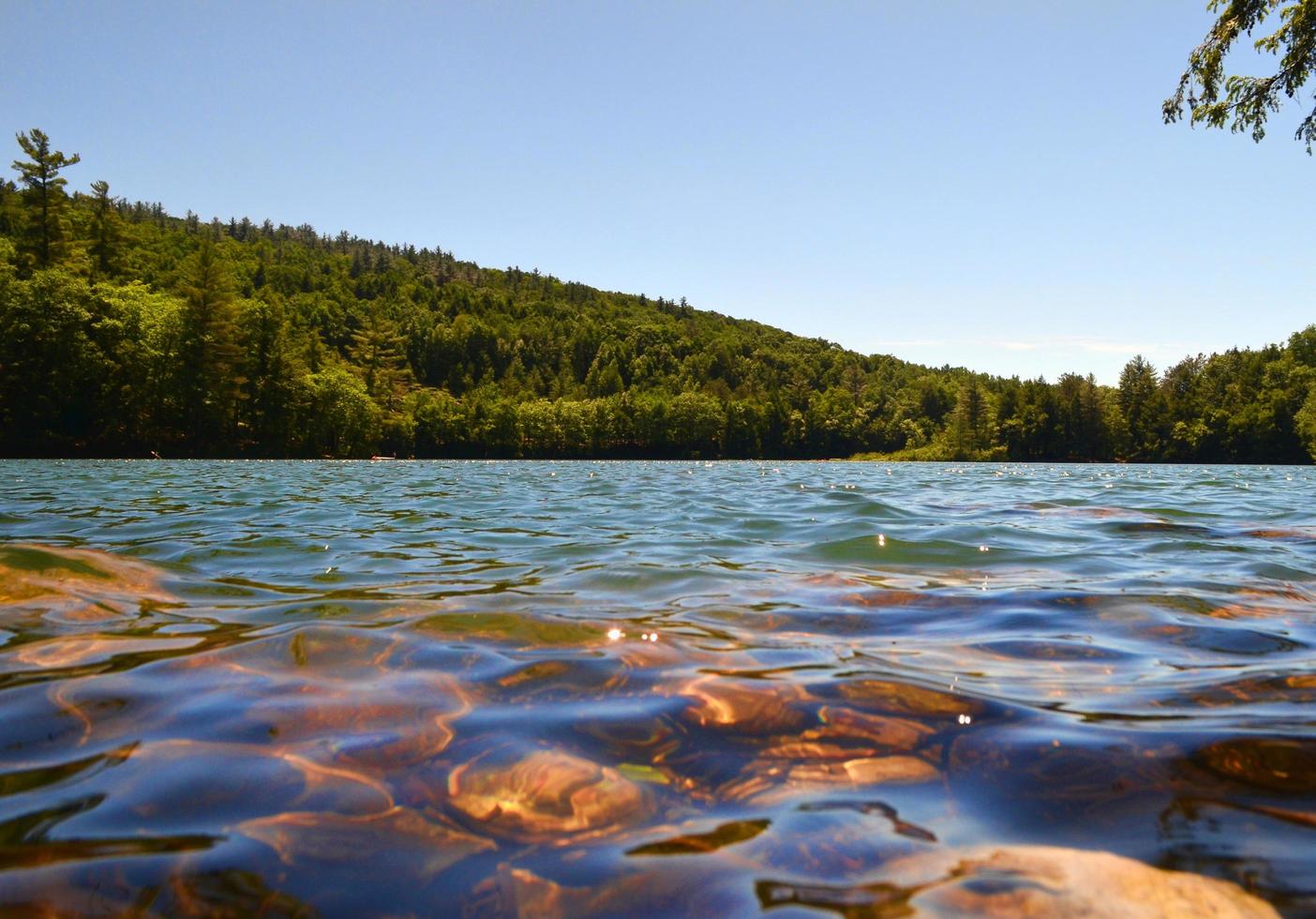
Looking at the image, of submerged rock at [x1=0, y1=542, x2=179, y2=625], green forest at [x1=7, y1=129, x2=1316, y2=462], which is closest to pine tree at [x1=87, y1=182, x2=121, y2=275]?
green forest at [x1=7, y1=129, x2=1316, y2=462]

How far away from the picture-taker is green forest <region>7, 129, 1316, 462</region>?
57750mm

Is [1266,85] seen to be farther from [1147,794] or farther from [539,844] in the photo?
[539,844]

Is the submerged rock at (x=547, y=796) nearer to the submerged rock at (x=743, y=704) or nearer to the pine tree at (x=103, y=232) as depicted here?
the submerged rock at (x=743, y=704)

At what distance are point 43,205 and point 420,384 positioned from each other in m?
96.1

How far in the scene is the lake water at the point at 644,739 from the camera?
1.83 m

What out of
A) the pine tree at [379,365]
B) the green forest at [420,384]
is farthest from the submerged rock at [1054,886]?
the pine tree at [379,365]

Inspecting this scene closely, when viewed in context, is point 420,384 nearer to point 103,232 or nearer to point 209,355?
point 103,232

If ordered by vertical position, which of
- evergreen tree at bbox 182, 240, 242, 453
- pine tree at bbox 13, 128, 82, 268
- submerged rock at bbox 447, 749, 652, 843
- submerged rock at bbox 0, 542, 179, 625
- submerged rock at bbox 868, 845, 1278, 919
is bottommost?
submerged rock at bbox 0, 542, 179, 625

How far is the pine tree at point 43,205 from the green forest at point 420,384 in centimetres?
16

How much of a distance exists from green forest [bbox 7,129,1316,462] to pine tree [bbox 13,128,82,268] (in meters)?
0.16

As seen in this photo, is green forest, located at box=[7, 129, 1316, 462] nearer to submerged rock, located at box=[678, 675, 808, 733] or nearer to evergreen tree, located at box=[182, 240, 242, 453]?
evergreen tree, located at box=[182, 240, 242, 453]

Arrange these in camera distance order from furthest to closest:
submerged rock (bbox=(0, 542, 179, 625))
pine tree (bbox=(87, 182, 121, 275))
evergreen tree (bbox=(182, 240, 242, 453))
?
pine tree (bbox=(87, 182, 121, 275))
evergreen tree (bbox=(182, 240, 242, 453))
submerged rock (bbox=(0, 542, 179, 625))

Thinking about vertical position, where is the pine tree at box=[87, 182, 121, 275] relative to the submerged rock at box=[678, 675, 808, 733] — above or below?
above

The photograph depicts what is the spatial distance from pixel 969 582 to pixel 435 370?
170 m
